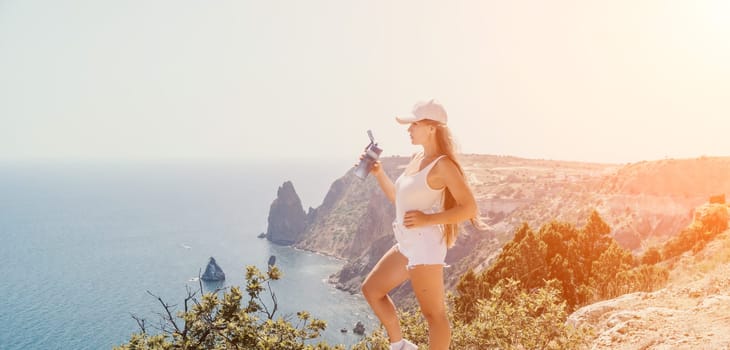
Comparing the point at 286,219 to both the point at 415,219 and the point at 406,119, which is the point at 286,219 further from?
the point at 415,219

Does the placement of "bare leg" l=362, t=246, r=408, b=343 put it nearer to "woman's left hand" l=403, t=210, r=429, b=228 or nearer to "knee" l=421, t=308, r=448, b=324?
"knee" l=421, t=308, r=448, b=324

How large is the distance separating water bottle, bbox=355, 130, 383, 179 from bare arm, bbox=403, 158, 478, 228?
807 millimetres

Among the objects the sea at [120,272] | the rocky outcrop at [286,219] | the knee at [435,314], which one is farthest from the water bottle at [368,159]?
the rocky outcrop at [286,219]

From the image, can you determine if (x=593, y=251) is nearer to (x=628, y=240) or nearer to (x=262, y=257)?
(x=628, y=240)

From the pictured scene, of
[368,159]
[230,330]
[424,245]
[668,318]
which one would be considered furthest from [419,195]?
[668,318]

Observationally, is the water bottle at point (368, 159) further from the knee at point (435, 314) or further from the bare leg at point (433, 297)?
the knee at point (435, 314)

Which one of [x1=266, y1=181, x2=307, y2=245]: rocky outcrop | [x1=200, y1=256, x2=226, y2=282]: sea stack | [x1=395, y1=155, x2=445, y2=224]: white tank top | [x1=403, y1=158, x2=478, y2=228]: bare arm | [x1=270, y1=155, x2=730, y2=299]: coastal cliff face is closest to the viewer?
[x1=403, y1=158, x2=478, y2=228]: bare arm

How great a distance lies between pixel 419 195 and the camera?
4.08m

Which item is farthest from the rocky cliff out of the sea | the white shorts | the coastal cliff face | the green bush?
the sea

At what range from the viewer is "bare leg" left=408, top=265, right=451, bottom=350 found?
4117mm

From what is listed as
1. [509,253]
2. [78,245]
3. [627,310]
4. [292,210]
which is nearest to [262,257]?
[292,210]

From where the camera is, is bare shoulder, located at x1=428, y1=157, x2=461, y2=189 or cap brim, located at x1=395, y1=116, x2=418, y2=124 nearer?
bare shoulder, located at x1=428, y1=157, x2=461, y2=189

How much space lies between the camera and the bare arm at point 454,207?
155 inches

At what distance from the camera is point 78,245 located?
133m
